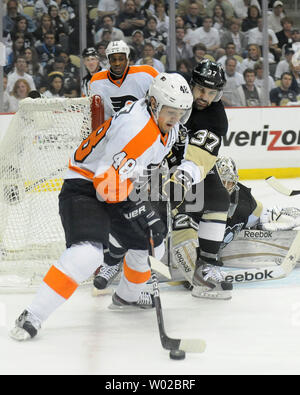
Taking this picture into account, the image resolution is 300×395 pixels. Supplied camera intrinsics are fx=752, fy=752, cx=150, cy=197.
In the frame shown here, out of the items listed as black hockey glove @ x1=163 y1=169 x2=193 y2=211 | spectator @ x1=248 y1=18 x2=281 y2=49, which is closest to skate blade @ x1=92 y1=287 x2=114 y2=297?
black hockey glove @ x1=163 y1=169 x2=193 y2=211

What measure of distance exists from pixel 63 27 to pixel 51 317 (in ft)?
12.6

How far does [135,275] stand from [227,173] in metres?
0.88

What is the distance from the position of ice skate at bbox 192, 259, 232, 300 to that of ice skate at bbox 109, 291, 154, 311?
0.29m

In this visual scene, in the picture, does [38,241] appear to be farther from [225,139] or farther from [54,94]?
[225,139]

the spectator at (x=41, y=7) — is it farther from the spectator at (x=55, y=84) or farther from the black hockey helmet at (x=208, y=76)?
the black hockey helmet at (x=208, y=76)

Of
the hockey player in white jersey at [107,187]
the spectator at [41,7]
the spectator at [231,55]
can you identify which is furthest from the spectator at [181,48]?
the hockey player in white jersey at [107,187]

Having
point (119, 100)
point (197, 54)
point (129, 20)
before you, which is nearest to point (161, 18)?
point (129, 20)

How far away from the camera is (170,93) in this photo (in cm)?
253

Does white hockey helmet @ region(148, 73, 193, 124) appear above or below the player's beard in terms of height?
above

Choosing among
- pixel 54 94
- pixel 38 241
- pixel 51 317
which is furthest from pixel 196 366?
pixel 54 94

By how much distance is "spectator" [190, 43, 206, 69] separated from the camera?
6621 mm

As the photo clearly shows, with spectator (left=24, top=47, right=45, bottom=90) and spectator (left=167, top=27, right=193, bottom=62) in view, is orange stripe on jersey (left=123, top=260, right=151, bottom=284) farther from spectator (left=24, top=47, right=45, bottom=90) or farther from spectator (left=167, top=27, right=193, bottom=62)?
spectator (left=167, top=27, right=193, bottom=62)

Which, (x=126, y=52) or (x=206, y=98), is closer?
(x=206, y=98)

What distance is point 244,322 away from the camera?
285cm
